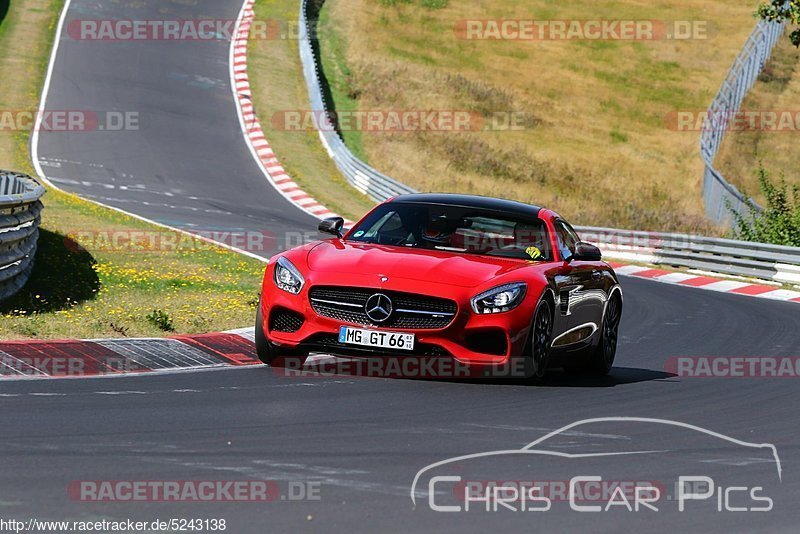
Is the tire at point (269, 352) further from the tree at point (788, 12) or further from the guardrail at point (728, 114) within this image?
the tree at point (788, 12)

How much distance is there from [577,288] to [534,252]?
49 cm

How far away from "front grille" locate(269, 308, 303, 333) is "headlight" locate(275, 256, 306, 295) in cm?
16

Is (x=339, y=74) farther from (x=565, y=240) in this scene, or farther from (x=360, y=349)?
(x=360, y=349)

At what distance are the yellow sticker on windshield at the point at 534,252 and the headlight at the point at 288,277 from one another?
78.3 inches

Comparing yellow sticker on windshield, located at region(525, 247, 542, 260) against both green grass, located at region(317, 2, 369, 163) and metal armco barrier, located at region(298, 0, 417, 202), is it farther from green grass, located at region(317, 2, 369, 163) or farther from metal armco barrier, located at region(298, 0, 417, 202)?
green grass, located at region(317, 2, 369, 163)

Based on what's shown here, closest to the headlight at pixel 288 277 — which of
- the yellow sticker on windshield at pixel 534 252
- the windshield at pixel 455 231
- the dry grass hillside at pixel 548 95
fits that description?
the windshield at pixel 455 231

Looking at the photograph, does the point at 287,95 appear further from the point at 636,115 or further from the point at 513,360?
the point at 513,360

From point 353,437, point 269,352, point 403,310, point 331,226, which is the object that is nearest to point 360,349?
point 403,310

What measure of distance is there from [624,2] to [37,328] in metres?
55.0

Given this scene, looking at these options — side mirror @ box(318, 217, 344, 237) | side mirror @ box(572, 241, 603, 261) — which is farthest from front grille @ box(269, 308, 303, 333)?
side mirror @ box(572, 241, 603, 261)

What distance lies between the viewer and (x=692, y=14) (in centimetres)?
6369

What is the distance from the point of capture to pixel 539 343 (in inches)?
404

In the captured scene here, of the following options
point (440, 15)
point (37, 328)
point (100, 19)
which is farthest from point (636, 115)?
point (37, 328)

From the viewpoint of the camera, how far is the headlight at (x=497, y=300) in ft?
32.3
